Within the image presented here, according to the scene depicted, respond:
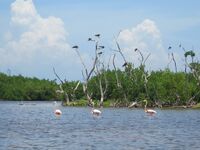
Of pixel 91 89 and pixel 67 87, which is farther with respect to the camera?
pixel 67 87

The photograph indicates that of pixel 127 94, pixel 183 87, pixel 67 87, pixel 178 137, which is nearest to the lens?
pixel 178 137

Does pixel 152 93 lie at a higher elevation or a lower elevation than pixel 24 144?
higher

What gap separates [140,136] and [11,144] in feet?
31.2

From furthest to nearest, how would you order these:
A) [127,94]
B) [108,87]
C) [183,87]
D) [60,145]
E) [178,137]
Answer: [108,87] < [127,94] < [183,87] < [178,137] < [60,145]

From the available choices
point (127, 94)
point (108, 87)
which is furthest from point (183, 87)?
point (108, 87)

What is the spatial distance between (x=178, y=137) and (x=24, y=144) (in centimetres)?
Result: 1075

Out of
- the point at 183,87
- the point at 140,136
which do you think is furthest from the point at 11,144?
the point at 183,87

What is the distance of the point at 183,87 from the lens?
93688 mm

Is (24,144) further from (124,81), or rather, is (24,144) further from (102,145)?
(124,81)

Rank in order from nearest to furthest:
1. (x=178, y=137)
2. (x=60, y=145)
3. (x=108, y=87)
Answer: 1. (x=60, y=145)
2. (x=178, y=137)
3. (x=108, y=87)

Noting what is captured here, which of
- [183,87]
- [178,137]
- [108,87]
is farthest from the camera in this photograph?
[108,87]

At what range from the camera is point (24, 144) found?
30953 millimetres

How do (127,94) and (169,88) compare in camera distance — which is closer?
(169,88)

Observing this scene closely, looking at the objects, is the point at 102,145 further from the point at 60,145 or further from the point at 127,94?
the point at 127,94
